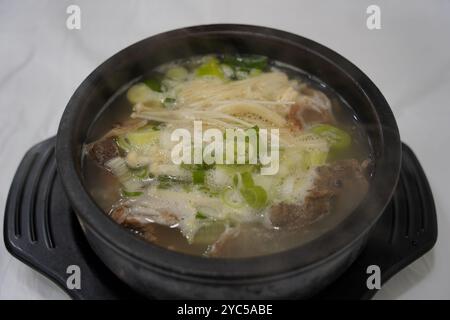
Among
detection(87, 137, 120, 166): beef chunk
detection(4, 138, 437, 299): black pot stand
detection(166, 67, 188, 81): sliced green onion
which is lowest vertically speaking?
detection(4, 138, 437, 299): black pot stand

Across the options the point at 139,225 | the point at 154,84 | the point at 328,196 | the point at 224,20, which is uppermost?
the point at 224,20

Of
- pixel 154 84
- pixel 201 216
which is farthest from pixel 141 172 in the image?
pixel 154 84

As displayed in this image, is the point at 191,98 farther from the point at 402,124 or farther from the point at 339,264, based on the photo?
the point at 402,124

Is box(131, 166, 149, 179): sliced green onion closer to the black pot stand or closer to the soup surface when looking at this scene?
the soup surface

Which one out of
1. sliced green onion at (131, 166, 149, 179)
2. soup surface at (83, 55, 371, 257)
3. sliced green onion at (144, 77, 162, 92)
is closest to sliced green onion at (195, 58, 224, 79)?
soup surface at (83, 55, 371, 257)

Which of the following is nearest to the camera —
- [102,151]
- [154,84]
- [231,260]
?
[231,260]

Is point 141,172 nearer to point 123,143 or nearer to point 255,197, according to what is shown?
point 123,143
